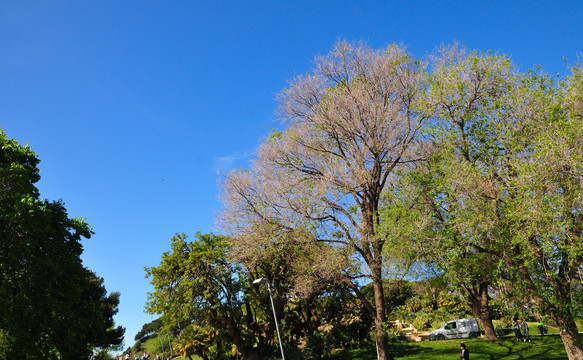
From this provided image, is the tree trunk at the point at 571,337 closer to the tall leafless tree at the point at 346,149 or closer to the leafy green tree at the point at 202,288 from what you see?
the tall leafless tree at the point at 346,149

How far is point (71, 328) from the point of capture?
16688 millimetres

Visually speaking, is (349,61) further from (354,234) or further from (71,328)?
(71,328)

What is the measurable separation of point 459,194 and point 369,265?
5.72 meters

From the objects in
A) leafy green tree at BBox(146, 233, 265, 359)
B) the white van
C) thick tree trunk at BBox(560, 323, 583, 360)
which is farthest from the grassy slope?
leafy green tree at BBox(146, 233, 265, 359)

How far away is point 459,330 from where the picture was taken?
1213 inches

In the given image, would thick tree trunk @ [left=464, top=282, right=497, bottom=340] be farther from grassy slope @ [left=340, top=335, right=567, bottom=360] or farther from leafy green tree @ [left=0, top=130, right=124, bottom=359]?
leafy green tree @ [left=0, top=130, right=124, bottom=359]

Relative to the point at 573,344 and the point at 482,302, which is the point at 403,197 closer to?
the point at 573,344

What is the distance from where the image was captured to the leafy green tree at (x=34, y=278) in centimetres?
1482

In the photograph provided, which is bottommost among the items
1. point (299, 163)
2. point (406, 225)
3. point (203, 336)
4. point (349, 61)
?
point (203, 336)

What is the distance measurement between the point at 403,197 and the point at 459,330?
61.3 feet

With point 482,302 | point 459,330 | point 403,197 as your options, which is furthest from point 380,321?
point 459,330

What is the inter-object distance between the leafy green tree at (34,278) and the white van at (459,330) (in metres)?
25.6

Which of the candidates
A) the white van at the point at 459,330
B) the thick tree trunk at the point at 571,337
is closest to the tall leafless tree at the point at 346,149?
the thick tree trunk at the point at 571,337

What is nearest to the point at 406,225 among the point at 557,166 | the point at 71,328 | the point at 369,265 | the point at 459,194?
the point at 459,194
